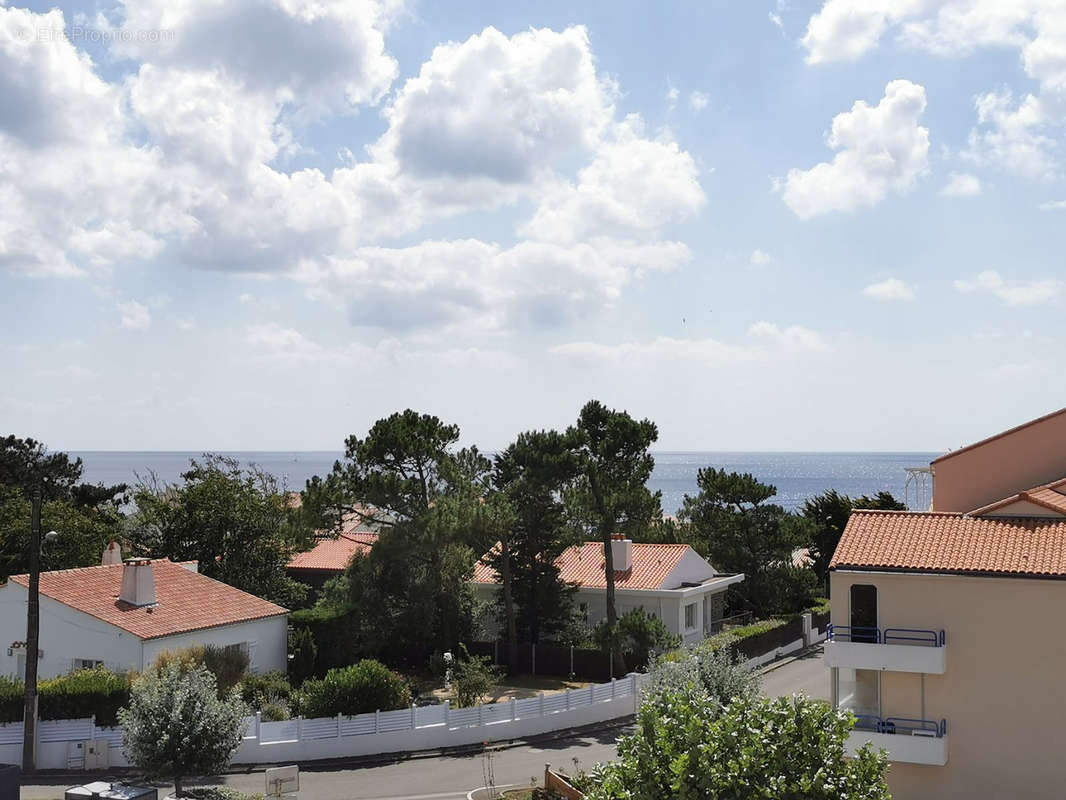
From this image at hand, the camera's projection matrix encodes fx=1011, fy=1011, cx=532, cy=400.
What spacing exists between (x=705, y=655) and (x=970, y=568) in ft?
24.5

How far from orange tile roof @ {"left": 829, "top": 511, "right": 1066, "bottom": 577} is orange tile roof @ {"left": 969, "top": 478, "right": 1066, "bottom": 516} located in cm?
30

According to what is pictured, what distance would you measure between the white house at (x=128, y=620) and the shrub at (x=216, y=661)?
1.91 ft

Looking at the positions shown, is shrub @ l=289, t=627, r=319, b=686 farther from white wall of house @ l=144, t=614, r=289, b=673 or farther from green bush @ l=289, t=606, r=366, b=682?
green bush @ l=289, t=606, r=366, b=682

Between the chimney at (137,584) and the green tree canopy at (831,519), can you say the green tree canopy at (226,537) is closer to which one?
the chimney at (137,584)

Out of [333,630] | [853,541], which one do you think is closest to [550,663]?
[333,630]

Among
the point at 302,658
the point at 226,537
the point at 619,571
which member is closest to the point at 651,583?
the point at 619,571

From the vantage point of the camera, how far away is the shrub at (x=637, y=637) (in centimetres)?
3928

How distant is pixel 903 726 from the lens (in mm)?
25203

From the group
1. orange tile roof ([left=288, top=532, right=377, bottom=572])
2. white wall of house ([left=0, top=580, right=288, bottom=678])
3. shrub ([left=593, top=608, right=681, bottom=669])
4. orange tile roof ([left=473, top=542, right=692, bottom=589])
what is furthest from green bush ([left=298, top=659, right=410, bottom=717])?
orange tile roof ([left=288, top=532, right=377, bottom=572])

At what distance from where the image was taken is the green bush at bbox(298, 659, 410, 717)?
102 feet

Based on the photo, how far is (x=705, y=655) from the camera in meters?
28.2

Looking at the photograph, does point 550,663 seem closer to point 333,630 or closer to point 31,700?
point 333,630

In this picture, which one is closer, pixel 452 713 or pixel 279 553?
pixel 452 713

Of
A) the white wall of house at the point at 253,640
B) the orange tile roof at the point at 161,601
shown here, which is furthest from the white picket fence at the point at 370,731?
the orange tile roof at the point at 161,601
